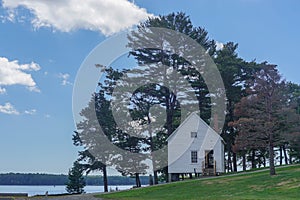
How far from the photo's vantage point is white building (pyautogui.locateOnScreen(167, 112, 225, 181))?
3192cm

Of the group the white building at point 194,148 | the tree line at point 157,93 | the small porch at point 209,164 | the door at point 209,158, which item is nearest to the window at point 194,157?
the white building at point 194,148

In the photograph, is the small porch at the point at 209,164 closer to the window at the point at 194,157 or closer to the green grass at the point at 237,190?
the window at the point at 194,157

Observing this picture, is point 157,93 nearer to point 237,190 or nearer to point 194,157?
point 194,157

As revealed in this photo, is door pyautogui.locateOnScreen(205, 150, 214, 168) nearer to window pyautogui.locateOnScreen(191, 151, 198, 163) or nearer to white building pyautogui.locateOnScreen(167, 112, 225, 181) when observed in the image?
white building pyautogui.locateOnScreen(167, 112, 225, 181)

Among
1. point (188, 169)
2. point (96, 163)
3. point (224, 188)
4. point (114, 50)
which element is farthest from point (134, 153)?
point (224, 188)

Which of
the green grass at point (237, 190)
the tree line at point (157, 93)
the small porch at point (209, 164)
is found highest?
the tree line at point (157, 93)

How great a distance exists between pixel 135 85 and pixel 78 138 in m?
7.14

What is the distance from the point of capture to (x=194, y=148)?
32.0 meters

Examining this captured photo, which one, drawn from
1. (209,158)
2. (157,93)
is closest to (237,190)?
(209,158)

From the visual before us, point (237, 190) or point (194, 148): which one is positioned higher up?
point (194, 148)

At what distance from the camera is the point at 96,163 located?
119 ft

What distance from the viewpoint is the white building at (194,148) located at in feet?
105

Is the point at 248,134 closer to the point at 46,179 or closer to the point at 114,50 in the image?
the point at 114,50

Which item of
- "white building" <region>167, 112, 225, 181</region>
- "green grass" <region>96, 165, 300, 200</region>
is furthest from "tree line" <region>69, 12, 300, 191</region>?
"green grass" <region>96, 165, 300, 200</region>
